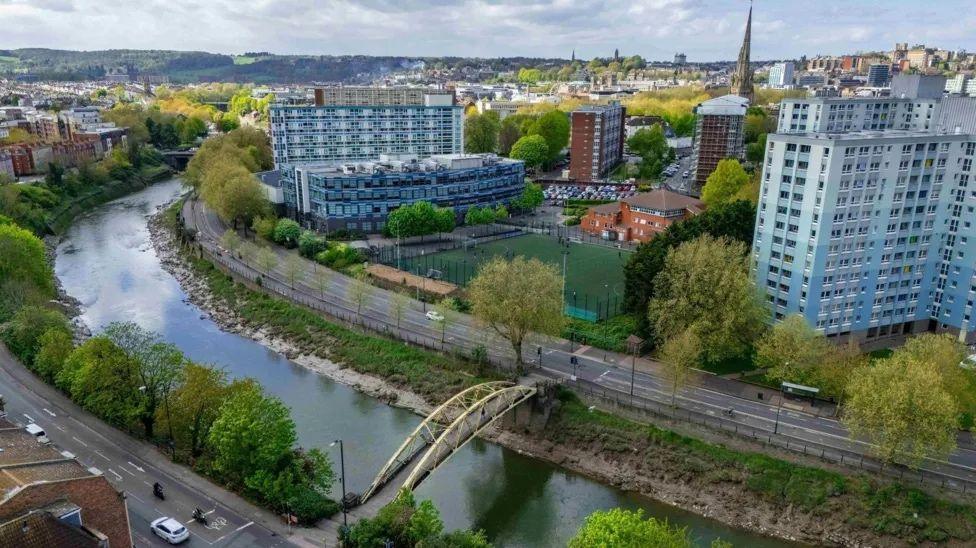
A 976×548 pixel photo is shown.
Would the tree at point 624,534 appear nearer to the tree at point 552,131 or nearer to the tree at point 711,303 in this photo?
the tree at point 711,303

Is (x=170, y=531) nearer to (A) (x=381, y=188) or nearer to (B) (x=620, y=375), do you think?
(B) (x=620, y=375)

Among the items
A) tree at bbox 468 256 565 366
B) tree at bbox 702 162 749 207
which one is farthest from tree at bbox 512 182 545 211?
tree at bbox 468 256 565 366

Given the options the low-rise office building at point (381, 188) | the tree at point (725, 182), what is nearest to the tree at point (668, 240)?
the tree at point (725, 182)

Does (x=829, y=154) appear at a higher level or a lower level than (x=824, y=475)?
higher

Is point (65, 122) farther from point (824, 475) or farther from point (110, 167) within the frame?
point (824, 475)

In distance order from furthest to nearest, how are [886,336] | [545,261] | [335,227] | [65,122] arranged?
[65,122]
[335,227]
[545,261]
[886,336]

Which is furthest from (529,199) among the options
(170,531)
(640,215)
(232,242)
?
(170,531)

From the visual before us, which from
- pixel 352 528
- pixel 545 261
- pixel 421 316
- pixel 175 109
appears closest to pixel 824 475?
pixel 352 528
